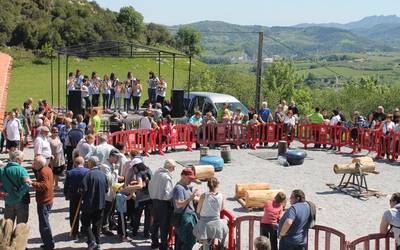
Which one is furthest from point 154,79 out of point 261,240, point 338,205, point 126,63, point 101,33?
point 101,33

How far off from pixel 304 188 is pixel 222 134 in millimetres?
6153

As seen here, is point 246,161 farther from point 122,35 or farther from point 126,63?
point 122,35

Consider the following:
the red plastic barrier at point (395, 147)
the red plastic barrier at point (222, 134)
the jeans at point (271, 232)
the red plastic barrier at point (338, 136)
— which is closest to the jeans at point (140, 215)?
the jeans at point (271, 232)

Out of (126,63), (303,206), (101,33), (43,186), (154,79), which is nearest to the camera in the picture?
(303,206)

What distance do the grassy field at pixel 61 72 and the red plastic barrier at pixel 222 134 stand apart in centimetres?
2666

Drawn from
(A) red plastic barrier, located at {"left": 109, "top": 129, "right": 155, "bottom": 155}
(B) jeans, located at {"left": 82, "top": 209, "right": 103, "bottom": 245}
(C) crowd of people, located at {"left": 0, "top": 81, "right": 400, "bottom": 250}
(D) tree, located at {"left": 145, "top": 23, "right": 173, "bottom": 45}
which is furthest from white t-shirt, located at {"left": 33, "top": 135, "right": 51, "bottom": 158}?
(D) tree, located at {"left": 145, "top": 23, "right": 173, "bottom": 45}

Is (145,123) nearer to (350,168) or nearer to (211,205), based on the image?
(350,168)

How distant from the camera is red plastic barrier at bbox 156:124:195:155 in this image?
2161 cm

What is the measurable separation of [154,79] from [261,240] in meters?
21.5

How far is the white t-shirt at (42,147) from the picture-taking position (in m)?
14.5

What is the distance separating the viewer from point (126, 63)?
63.6 m

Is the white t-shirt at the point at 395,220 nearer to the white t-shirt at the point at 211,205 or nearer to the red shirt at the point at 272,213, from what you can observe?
the red shirt at the point at 272,213

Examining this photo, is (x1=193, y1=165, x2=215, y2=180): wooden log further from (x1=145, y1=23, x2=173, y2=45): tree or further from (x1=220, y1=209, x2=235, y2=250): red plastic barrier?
(x1=145, y1=23, x2=173, y2=45): tree

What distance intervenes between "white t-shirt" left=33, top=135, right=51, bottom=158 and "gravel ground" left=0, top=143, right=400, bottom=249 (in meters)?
1.24
